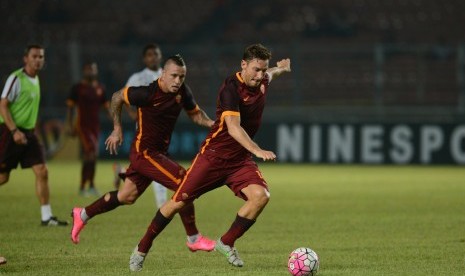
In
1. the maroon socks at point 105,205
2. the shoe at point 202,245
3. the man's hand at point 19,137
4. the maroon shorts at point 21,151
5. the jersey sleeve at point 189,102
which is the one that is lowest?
the shoe at point 202,245

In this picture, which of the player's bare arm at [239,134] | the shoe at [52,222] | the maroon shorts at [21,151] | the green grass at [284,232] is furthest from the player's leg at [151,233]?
the maroon shorts at [21,151]

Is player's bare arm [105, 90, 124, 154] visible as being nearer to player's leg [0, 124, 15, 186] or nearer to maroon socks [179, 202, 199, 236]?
maroon socks [179, 202, 199, 236]

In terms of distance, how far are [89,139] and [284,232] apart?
6504 mm

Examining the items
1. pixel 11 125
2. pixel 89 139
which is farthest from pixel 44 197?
pixel 89 139

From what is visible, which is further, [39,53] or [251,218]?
[39,53]

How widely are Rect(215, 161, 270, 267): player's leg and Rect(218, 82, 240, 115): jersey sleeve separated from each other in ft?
2.04

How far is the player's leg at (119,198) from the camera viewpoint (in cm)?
998

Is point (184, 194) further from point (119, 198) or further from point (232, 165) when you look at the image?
point (119, 198)

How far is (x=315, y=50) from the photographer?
2484cm

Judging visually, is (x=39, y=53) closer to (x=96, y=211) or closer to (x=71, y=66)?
(x=96, y=211)

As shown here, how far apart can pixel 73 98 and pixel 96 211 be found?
7354mm

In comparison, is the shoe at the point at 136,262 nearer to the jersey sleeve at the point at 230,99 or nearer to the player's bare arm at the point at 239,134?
the player's bare arm at the point at 239,134

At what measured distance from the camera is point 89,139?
1716 centimetres

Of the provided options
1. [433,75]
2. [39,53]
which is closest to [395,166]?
[433,75]
